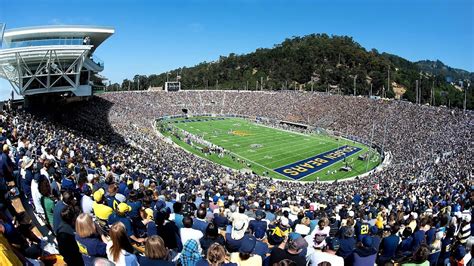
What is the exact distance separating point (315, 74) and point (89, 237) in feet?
468

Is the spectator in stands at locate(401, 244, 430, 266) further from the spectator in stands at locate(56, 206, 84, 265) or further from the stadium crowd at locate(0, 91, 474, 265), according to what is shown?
the spectator in stands at locate(56, 206, 84, 265)

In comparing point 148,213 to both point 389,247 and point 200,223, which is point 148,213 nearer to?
point 200,223

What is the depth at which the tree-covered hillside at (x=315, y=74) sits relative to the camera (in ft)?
402

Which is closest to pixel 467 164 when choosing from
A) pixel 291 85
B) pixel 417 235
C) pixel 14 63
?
pixel 417 235

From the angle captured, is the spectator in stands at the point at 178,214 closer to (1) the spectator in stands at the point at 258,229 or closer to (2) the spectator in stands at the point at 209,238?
(2) the spectator in stands at the point at 209,238

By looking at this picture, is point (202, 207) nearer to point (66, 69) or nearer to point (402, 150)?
point (66, 69)

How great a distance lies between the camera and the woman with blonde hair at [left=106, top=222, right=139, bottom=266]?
4.44m

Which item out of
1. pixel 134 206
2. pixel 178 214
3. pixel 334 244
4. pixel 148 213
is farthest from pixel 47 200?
pixel 334 244

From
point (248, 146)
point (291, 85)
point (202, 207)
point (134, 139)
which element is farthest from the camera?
point (291, 85)

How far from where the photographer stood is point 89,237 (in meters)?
4.79

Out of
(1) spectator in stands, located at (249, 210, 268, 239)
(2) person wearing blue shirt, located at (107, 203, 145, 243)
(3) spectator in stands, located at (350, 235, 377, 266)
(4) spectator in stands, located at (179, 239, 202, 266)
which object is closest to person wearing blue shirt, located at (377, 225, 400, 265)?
(3) spectator in stands, located at (350, 235, 377, 266)

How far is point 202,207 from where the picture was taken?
737cm

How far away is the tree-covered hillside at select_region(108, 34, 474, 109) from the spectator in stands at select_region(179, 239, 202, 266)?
372ft

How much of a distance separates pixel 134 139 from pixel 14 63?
15.8m
